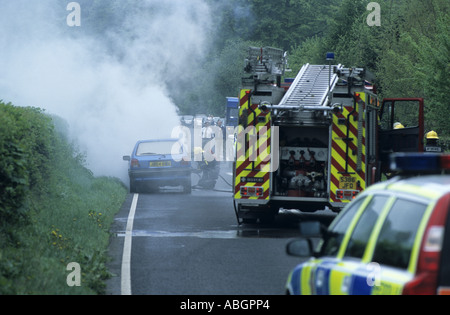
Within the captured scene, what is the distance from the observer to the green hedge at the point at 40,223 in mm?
8953

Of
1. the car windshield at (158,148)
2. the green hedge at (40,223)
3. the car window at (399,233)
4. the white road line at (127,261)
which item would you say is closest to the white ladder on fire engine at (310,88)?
the white road line at (127,261)

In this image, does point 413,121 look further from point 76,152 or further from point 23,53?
point 23,53

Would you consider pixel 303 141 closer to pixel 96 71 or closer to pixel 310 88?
pixel 310 88

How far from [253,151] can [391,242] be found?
34.0 feet

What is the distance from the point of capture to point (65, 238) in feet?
39.9

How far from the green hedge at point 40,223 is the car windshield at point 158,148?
Result: 5.82 m

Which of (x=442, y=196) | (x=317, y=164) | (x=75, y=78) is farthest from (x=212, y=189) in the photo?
(x=442, y=196)

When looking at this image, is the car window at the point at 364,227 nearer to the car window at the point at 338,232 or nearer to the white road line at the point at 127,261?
the car window at the point at 338,232

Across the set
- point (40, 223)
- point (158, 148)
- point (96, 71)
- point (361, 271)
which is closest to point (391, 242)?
point (361, 271)

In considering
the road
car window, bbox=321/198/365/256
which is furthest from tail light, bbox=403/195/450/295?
the road

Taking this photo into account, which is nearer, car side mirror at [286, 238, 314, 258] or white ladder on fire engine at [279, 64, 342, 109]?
car side mirror at [286, 238, 314, 258]

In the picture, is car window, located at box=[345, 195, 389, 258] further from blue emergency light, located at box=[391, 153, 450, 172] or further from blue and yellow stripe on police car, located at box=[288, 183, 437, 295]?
blue emergency light, located at box=[391, 153, 450, 172]

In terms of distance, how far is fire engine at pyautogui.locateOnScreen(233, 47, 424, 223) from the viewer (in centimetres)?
1462

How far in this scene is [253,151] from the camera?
1493cm
